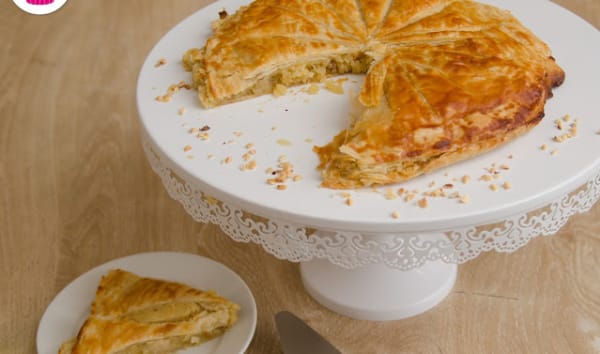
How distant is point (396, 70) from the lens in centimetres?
304

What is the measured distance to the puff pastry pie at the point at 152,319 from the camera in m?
3.10

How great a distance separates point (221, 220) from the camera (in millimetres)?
2848

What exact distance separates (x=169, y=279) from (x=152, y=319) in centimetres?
31

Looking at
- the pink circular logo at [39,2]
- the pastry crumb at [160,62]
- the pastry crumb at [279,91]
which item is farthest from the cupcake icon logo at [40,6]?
the pastry crumb at [279,91]

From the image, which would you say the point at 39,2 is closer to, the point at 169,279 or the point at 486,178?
the point at 169,279

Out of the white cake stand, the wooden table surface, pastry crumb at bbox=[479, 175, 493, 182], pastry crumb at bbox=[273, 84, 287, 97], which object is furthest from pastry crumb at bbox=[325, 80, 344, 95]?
the wooden table surface

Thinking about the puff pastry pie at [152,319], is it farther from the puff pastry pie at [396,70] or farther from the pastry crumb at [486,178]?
the pastry crumb at [486,178]

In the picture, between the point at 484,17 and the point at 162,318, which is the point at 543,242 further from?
the point at 162,318

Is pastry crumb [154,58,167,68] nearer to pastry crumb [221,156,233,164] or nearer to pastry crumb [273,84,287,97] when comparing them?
pastry crumb [273,84,287,97]

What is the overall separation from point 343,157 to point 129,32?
10.9 ft

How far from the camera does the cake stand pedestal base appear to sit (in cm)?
348

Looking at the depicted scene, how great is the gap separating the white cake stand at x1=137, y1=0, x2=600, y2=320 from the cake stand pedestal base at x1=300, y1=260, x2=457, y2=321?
0.43 meters

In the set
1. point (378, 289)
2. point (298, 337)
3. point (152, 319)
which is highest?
point (152, 319)

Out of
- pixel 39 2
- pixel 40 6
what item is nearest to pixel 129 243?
pixel 39 2
